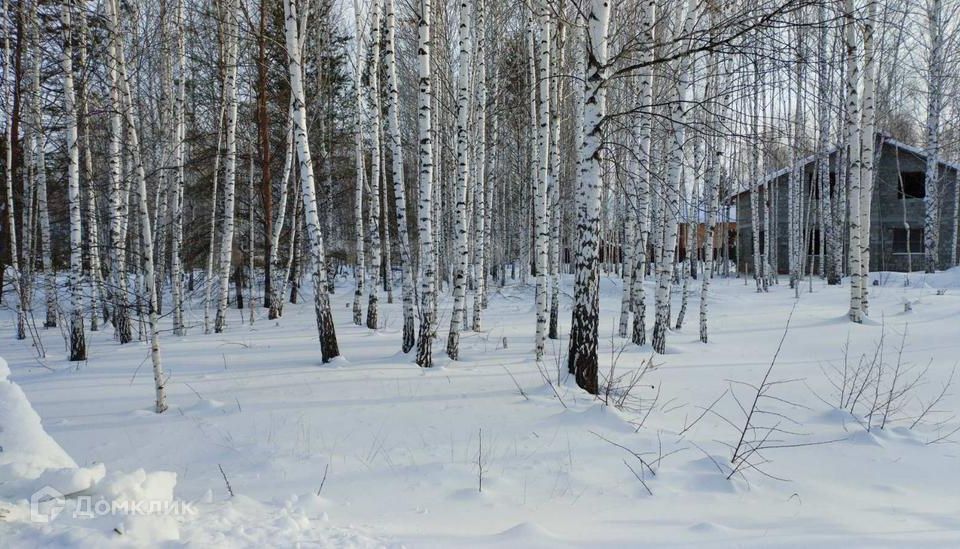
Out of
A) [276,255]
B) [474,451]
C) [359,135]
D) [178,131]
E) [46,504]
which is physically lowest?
[474,451]

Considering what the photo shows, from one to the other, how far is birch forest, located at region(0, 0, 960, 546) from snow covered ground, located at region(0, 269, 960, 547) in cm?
11

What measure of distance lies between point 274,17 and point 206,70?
10.0ft

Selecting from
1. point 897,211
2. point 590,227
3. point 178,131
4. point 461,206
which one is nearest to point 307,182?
point 461,206

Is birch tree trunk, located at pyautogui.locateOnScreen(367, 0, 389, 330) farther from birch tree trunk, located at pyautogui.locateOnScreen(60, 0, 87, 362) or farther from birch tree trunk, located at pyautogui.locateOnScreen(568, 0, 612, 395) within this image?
birch tree trunk, located at pyautogui.locateOnScreen(568, 0, 612, 395)

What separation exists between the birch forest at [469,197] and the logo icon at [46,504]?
157 mm

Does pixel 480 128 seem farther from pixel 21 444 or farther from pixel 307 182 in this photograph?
pixel 21 444

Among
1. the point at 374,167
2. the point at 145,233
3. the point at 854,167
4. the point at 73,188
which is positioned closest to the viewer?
the point at 145,233

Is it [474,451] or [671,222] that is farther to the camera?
[671,222]

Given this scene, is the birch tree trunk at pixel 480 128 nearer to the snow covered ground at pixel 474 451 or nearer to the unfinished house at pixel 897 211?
the snow covered ground at pixel 474 451

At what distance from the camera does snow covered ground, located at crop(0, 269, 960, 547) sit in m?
3.17

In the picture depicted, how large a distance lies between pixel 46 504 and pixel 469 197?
40.0 feet

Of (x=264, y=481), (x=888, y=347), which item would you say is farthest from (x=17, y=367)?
(x=888, y=347)

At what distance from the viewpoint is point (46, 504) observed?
2883 mm

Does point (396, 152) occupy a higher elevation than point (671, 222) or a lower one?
higher
